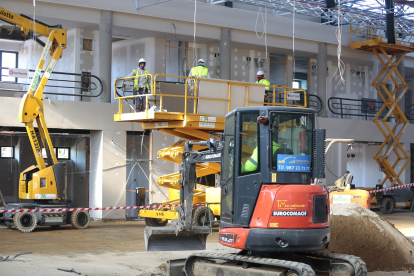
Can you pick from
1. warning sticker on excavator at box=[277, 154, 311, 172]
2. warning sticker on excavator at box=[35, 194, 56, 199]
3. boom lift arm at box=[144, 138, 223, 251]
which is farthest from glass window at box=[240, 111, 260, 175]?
warning sticker on excavator at box=[35, 194, 56, 199]

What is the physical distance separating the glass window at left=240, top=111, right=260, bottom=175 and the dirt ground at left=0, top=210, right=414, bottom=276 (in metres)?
2.49

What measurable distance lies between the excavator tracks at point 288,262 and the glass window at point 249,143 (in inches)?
50.7

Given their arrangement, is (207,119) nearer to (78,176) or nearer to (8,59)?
(78,176)

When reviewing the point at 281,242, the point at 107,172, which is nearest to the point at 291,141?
the point at 281,242

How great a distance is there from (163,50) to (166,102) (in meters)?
7.12

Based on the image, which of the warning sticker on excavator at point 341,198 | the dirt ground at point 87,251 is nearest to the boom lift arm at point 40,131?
the dirt ground at point 87,251

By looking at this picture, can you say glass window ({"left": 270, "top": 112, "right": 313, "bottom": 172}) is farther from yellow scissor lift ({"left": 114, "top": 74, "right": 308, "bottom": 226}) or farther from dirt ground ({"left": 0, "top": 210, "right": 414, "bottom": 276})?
yellow scissor lift ({"left": 114, "top": 74, "right": 308, "bottom": 226})

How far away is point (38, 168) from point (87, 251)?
15.9 feet

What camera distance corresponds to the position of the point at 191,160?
377 inches

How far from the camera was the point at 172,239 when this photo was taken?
10.0 meters

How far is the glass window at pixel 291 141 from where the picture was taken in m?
8.21

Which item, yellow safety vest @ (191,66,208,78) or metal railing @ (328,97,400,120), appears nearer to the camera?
yellow safety vest @ (191,66,208,78)

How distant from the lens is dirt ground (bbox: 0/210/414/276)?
9969 mm

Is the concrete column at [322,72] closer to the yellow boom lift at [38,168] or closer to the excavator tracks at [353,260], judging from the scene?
the yellow boom lift at [38,168]
